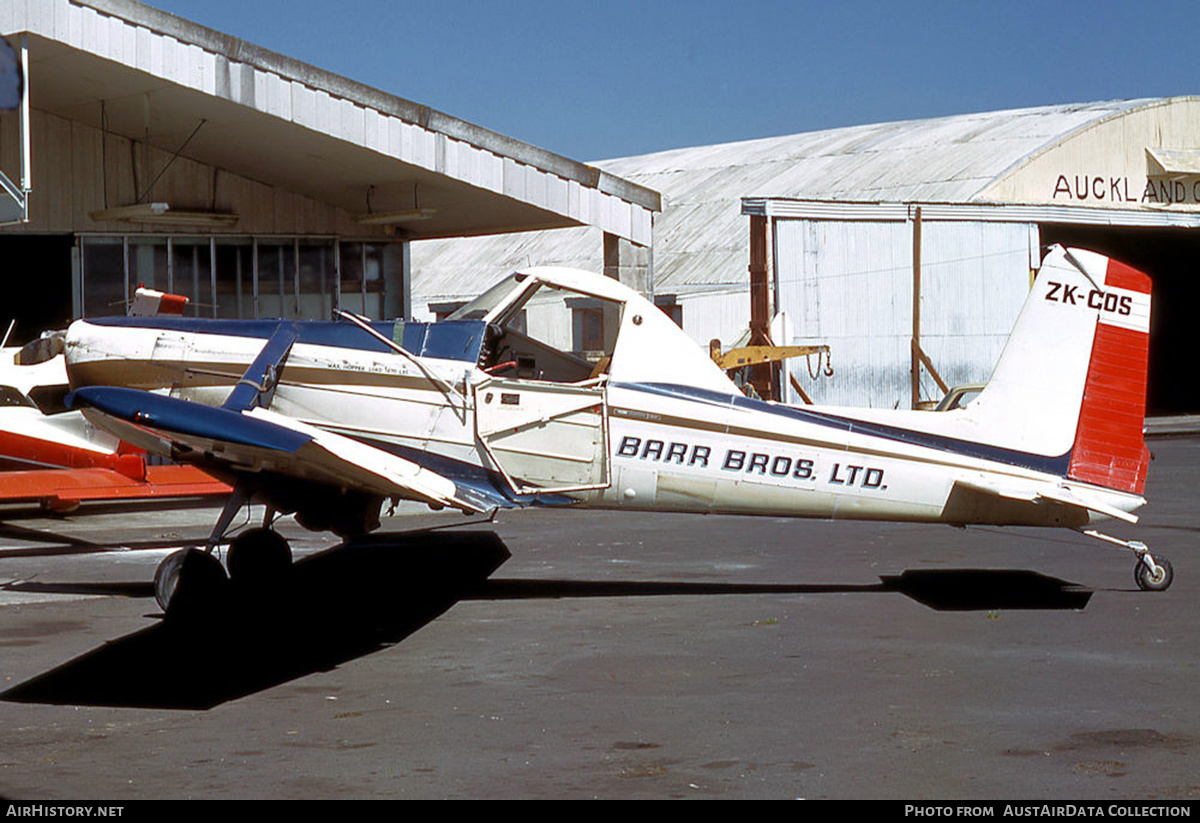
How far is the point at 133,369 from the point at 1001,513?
19.4 ft

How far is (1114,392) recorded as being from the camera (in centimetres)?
975

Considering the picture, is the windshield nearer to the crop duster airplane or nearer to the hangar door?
the crop duster airplane

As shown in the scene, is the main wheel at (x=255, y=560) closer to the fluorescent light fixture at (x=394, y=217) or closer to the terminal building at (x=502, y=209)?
the terminal building at (x=502, y=209)

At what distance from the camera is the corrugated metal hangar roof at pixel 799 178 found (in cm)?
3875

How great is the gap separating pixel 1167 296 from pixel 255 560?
129 ft

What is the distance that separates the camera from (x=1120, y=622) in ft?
28.8

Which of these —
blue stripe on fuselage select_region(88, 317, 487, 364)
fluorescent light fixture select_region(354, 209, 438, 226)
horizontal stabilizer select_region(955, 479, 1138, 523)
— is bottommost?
horizontal stabilizer select_region(955, 479, 1138, 523)

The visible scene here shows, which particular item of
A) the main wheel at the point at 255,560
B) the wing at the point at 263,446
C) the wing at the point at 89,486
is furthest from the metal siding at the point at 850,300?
the wing at the point at 263,446

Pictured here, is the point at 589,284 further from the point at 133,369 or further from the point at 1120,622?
the point at 1120,622

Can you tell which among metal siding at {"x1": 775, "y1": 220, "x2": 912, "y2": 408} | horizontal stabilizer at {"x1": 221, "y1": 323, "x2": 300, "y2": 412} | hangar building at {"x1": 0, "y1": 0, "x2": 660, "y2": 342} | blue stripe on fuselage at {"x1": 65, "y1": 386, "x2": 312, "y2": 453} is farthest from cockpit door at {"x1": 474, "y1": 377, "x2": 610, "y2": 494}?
metal siding at {"x1": 775, "y1": 220, "x2": 912, "y2": 408}

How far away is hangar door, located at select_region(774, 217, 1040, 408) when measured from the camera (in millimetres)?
30969

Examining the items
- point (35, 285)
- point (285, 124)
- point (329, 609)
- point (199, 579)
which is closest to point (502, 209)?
point (285, 124)

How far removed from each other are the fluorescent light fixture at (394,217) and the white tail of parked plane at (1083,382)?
1245cm

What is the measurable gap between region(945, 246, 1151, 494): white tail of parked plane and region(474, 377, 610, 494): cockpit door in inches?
105
